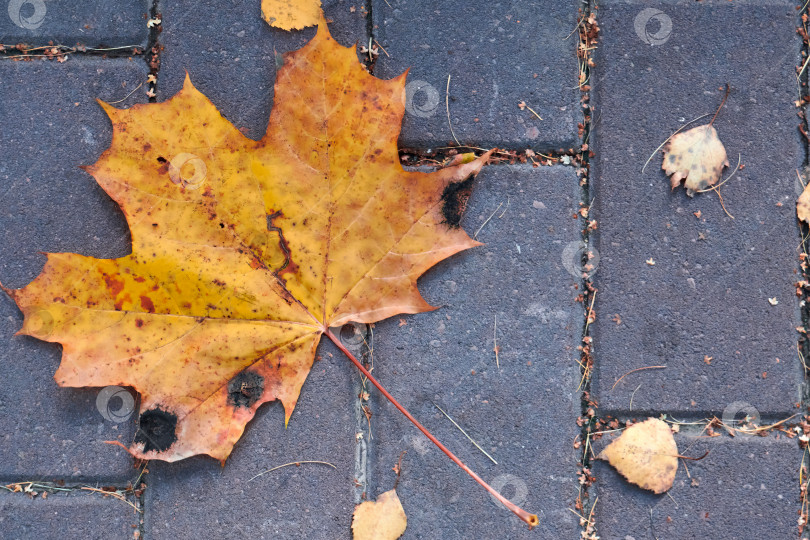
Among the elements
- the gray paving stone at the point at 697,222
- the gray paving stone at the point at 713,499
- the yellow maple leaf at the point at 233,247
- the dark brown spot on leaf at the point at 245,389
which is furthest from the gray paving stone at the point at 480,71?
the gray paving stone at the point at 713,499

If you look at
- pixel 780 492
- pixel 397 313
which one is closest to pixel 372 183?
pixel 397 313

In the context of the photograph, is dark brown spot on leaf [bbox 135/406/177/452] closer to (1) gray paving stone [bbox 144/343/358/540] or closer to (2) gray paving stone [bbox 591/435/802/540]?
(1) gray paving stone [bbox 144/343/358/540]

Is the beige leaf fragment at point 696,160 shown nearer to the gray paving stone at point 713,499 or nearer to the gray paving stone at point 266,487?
the gray paving stone at point 713,499

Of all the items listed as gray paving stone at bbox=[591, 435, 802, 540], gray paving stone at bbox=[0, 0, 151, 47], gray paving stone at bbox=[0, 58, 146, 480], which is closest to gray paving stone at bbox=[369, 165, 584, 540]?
gray paving stone at bbox=[591, 435, 802, 540]

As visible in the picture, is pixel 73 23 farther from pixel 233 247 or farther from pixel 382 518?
pixel 382 518

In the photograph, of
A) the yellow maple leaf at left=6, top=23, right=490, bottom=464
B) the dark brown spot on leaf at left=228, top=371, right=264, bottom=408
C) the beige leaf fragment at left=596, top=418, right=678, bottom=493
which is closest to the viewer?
the yellow maple leaf at left=6, top=23, right=490, bottom=464

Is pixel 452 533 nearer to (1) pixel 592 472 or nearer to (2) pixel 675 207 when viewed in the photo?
(1) pixel 592 472

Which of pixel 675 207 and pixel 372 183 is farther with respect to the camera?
pixel 675 207

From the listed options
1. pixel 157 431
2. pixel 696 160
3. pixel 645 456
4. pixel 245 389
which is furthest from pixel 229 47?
pixel 645 456
